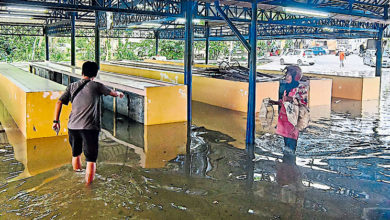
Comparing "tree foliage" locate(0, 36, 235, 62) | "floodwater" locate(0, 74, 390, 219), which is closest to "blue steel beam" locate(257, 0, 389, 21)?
"floodwater" locate(0, 74, 390, 219)

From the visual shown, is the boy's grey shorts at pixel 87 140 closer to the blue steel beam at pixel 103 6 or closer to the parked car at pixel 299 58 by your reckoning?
the blue steel beam at pixel 103 6

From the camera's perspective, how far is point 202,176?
5973mm

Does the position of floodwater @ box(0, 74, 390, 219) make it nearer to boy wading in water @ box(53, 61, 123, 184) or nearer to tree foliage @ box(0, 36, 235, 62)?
boy wading in water @ box(53, 61, 123, 184)

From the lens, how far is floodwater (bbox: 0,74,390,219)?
4578mm

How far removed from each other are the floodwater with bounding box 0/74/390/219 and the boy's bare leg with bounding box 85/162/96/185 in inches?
3.9

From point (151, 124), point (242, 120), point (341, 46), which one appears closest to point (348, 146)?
point (242, 120)

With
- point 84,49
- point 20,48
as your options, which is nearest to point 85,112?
point 20,48

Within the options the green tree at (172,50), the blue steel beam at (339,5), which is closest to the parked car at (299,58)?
the green tree at (172,50)

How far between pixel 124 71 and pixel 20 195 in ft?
57.4

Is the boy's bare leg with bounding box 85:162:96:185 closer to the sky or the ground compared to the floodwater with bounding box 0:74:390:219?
closer to the sky

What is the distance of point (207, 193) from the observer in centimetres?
520

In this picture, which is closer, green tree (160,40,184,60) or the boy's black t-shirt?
the boy's black t-shirt

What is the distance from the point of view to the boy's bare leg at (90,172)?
509 cm

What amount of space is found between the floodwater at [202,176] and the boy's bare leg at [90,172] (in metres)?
0.10
